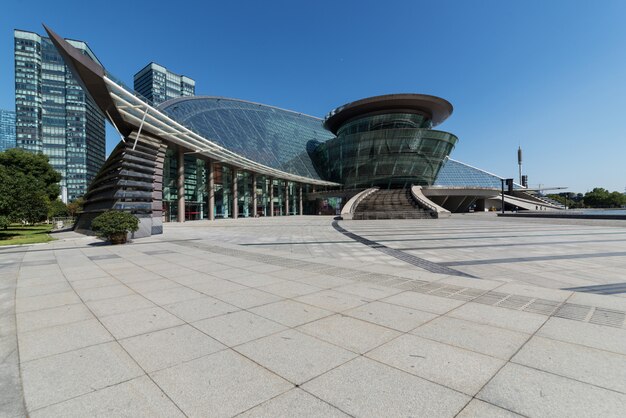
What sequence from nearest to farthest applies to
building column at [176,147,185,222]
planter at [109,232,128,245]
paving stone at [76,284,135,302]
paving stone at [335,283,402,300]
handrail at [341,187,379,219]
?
paving stone at [335,283,402,300] → paving stone at [76,284,135,302] → planter at [109,232,128,245] → building column at [176,147,185,222] → handrail at [341,187,379,219]

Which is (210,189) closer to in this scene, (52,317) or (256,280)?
(256,280)

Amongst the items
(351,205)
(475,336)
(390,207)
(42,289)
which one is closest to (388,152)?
(390,207)

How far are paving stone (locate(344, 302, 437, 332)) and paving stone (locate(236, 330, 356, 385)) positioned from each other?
3.97ft

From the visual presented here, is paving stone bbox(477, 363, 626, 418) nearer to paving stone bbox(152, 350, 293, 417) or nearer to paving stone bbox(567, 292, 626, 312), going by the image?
paving stone bbox(152, 350, 293, 417)

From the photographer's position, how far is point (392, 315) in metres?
5.08

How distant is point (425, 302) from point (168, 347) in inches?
180

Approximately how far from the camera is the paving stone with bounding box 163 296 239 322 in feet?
17.0

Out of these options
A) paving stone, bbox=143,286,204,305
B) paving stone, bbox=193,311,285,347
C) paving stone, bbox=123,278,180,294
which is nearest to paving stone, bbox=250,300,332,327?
paving stone, bbox=193,311,285,347

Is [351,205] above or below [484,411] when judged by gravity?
above

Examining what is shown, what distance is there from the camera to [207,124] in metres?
52.1

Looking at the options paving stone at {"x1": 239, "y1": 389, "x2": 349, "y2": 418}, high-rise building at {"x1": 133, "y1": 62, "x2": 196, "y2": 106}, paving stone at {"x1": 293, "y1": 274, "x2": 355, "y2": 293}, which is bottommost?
paving stone at {"x1": 293, "y1": 274, "x2": 355, "y2": 293}

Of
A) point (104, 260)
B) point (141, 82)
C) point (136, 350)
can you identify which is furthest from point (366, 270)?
point (141, 82)

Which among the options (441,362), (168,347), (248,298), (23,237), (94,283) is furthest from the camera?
(23,237)

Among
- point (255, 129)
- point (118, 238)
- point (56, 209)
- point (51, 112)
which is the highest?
point (51, 112)
